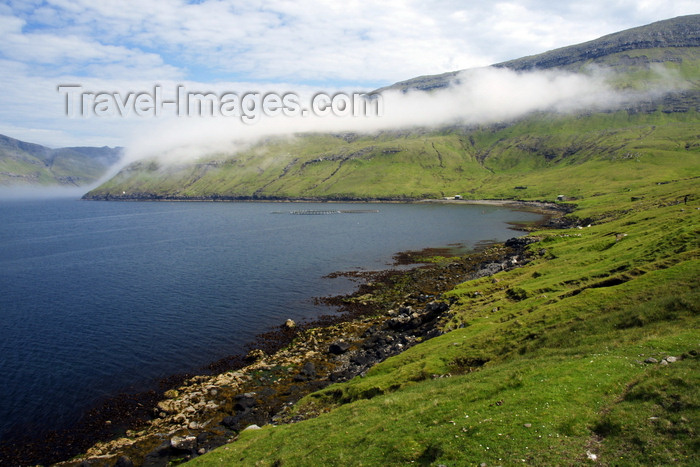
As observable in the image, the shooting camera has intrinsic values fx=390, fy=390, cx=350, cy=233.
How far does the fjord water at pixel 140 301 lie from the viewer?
52.9 metres

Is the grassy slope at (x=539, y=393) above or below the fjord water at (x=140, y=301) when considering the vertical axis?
above

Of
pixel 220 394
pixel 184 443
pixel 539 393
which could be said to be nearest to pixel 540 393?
pixel 539 393

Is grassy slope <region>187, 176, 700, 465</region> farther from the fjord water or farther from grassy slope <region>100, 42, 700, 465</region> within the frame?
the fjord water

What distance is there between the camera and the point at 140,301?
281ft

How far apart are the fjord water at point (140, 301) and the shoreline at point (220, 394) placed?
3431 millimetres

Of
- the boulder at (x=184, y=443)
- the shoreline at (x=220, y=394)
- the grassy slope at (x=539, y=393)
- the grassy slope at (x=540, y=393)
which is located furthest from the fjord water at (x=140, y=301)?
the grassy slope at (x=540, y=393)

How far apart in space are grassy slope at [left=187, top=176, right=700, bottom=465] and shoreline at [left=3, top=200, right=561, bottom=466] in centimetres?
733

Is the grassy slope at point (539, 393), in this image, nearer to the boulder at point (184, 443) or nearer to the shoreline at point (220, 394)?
the boulder at point (184, 443)

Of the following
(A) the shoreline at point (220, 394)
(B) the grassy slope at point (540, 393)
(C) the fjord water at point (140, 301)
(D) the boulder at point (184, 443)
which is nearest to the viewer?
(B) the grassy slope at point (540, 393)

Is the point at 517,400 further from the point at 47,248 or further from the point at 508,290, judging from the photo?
A: the point at 47,248

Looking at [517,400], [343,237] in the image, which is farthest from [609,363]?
[343,237]

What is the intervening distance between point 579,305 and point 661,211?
8309 centimetres

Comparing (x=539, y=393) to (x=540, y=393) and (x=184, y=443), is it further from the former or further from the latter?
(x=184, y=443)

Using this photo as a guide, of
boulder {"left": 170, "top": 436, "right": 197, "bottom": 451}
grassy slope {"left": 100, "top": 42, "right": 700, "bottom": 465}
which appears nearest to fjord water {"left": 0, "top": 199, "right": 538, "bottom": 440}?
boulder {"left": 170, "top": 436, "right": 197, "bottom": 451}
